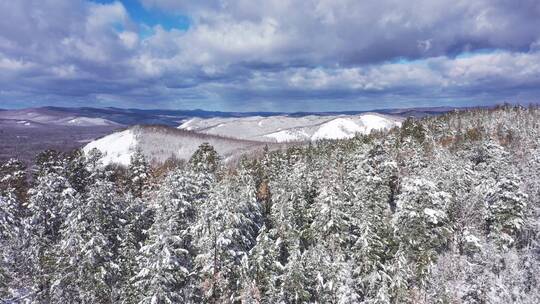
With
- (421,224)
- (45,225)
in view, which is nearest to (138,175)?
(45,225)

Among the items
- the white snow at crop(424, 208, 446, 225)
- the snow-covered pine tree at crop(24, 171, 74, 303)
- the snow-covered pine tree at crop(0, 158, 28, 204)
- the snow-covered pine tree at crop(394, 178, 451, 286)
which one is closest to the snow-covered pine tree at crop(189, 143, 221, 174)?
the snow-covered pine tree at crop(24, 171, 74, 303)

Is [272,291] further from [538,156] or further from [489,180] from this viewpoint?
[538,156]

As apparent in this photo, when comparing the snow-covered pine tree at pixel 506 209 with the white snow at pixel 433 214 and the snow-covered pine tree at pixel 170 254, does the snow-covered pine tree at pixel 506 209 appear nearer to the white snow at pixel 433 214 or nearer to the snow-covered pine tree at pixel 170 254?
the white snow at pixel 433 214

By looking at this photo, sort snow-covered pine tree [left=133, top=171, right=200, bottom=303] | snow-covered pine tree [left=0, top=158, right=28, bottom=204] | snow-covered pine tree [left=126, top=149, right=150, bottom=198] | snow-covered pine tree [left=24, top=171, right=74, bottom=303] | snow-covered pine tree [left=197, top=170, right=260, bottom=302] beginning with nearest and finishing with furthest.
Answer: snow-covered pine tree [left=133, top=171, right=200, bottom=303] → snow-covered pine tree [left=197, top=170, right=260, bottom=302] → snow-covered pine tree [left=24, top=171, right=74, bottom=303] → snow-covered pine tree [left=0, top=158, right=28, bottom=204] → snow-covered pine tree [left=126, top=149, right=150, bottom=198]

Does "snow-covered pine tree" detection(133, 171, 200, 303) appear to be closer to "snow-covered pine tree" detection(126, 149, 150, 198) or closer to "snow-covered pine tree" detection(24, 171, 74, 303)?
"snow-covered pine tree" detection(24, 171, 74, 303)

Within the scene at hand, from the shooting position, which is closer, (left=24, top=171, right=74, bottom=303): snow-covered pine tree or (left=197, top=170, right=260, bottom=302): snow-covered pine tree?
(left=197, top=170, right=260, bottom=302): snow-covered pine tree

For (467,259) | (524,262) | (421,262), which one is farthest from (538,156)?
(421,262)

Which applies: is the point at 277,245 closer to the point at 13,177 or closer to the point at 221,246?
the point at 221,246

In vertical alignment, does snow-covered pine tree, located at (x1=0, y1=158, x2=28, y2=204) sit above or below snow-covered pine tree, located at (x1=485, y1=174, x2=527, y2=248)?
above
